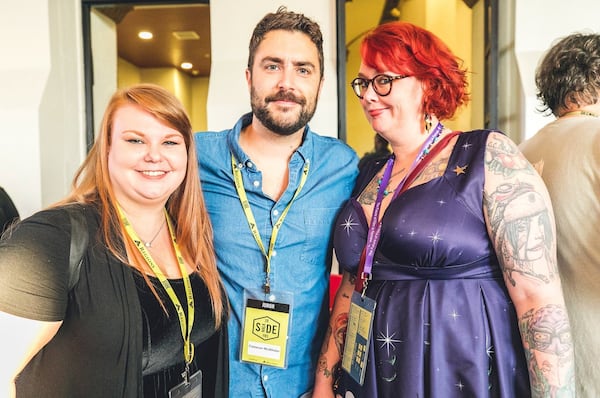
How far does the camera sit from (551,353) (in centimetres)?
104

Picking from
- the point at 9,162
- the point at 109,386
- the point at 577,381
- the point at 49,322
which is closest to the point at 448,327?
the point at 577,381

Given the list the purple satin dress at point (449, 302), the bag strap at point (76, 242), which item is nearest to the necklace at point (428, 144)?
the purple satin dress at point (449, 302)

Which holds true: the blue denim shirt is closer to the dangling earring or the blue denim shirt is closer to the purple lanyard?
the purple lanyard

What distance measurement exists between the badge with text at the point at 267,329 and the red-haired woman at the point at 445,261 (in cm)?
19

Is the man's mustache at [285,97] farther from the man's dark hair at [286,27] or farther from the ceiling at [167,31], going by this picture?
the ceiling at [167,31]

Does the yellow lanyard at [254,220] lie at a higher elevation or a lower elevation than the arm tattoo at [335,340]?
higher

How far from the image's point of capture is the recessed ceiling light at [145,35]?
5133mm

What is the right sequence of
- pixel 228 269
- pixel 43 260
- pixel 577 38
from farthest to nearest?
pixel 228 269 → pixel 577 38 → pixel 43 260

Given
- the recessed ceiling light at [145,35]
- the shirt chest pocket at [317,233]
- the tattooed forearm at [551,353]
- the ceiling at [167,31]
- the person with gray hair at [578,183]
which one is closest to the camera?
the tattooed forearm at [551,353]

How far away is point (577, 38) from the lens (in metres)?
1.36

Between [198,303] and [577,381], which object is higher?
[198,303]

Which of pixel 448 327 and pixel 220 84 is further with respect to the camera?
pixel 220 84

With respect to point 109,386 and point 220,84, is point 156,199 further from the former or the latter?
point 220,84

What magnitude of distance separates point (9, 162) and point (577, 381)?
3.24 meters
